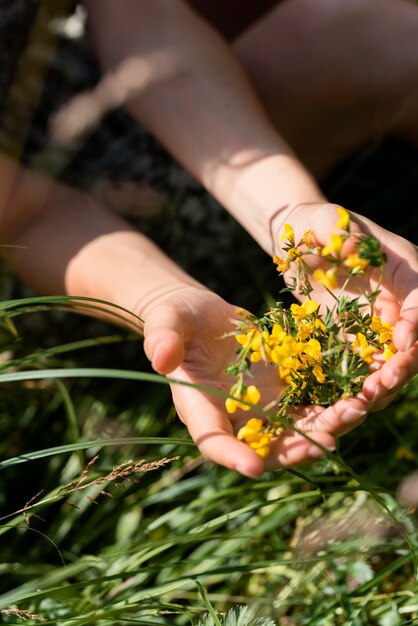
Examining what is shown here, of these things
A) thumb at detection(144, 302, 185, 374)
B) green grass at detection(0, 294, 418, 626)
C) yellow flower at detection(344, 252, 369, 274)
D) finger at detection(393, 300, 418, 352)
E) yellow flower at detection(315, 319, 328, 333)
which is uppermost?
yellow flower at detection(344, 252, 369, 274)

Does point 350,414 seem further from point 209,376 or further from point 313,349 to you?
point 209,376

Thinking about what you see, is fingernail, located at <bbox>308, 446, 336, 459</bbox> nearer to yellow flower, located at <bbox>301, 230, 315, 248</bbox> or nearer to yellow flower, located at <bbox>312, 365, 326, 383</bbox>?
yellow flower, located at <bbox>312, 365, 326, 383</bbox>

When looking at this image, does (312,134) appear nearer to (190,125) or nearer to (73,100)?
(190,125)

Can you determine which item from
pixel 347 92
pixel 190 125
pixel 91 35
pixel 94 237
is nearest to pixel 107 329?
pixel 94 237

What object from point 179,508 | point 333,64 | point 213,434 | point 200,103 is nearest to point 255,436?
point 213,434

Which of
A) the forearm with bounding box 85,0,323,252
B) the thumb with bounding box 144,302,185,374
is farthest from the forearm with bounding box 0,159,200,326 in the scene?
the thumb with bounding box 144,302,185,374

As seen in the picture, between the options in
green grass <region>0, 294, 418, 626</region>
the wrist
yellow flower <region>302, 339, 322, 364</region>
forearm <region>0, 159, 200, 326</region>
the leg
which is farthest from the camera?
the leg

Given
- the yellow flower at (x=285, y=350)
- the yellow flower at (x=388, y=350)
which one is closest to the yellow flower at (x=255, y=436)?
the yellow flower at (x=285, y=350)
